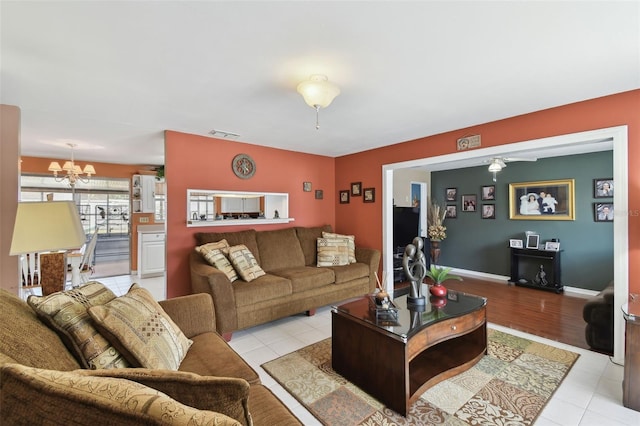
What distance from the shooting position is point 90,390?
0.57 m

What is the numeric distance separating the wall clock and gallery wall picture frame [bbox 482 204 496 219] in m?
4.42

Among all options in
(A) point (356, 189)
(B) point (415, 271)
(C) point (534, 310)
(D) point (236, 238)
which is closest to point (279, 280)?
(D) point (236, 238)

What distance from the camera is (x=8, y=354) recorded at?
0.78 metres

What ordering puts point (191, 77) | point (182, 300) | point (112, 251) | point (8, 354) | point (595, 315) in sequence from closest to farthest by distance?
1. point (8, 354)
2. point (182, 300)
3. point (191, 77)
4. point (595, 315)
5. point (112, 251)

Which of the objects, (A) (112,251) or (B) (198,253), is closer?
(B) (198,253)

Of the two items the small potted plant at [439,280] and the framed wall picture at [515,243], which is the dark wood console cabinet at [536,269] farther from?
the small potted plant at [439,280]

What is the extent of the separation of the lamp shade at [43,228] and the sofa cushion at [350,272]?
2.76 meters

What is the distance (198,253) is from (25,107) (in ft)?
6.96

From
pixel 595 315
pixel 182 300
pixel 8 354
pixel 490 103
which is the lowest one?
pixel 595 315

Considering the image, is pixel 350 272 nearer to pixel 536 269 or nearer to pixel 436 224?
pixel 436 224

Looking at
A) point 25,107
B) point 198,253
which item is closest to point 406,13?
point 198,253

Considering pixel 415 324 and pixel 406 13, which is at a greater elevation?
pixel 406 13

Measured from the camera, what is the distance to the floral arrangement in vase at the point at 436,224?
6027 millimetres

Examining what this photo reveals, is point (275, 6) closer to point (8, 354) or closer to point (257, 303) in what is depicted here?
point (8, 354)
